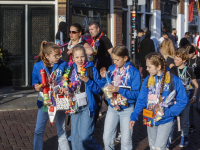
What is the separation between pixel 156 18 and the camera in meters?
18.5

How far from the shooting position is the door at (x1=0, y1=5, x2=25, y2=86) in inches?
483

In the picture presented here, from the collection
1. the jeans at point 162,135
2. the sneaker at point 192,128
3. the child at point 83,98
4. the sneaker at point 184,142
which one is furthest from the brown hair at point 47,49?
the sneaker at point 192,128

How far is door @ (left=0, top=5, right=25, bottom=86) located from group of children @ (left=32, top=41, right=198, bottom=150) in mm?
7641

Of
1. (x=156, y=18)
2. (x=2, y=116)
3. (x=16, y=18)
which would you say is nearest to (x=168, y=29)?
(x=156, y=18)

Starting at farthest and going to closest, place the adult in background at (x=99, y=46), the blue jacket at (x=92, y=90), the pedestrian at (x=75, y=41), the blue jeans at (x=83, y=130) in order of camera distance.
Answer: the adult in background at (x=99, y=46) < the pedestrian at (x=75, y=41) < the blue jeans at (x=83, y=130) < the blue jacket at (x=92, y=90)

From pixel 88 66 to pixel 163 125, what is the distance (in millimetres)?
1150

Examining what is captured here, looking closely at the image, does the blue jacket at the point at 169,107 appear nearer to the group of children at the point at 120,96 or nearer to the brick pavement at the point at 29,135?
the group of children at the point at 120,96

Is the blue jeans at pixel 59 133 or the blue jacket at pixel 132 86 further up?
the blue jacket at pixel 132 86

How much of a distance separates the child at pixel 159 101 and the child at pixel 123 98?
0.25 metres

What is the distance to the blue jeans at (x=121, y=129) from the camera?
15.3 feet

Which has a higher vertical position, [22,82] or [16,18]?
[16,18]

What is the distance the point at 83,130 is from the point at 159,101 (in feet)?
3.30

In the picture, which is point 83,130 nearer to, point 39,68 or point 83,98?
point 83,98

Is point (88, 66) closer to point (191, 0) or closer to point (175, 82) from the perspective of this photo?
point (175, 82)
